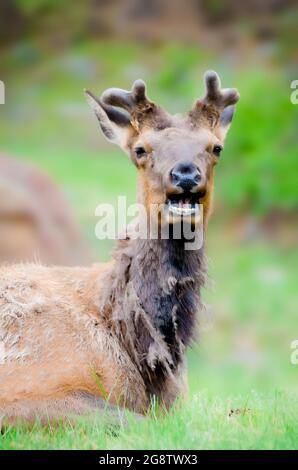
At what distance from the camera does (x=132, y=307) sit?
7645mm

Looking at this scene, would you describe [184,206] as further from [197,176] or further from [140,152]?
[140,152]

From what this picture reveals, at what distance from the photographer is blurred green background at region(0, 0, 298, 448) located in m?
22.8

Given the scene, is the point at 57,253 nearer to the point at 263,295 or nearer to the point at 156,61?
the point at 263,295

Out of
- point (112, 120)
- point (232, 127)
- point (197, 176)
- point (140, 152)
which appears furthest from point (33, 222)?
point (232, 127)

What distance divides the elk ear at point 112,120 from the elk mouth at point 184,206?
922mm

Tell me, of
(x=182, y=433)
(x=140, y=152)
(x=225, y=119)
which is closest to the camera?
(x=182, y=433)

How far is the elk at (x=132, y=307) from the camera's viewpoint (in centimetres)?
727

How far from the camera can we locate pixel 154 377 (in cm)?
759

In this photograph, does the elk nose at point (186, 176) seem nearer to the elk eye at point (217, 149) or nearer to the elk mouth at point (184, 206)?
the elk mouth at point (184, 206)

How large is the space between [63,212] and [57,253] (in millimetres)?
899

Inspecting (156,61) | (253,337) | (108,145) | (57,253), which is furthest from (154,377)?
(156,61)

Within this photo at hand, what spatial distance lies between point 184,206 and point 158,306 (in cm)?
74

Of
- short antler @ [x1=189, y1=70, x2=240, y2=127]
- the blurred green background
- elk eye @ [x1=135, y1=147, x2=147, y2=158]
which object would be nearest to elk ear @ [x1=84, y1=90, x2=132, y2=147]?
elk eye @ [x1=135, y1=147, x2=147, y2=158]

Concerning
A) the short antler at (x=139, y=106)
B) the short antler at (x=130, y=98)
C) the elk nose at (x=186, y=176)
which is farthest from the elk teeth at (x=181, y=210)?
the short antler at (x=130, y=98)
